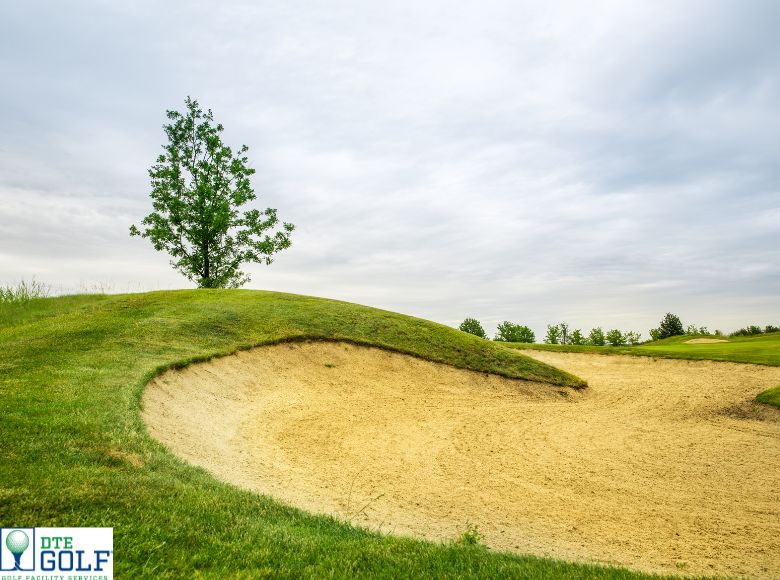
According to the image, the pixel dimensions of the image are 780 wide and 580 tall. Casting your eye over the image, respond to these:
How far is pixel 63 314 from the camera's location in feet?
69.2

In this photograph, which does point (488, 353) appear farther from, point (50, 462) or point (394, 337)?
point (50, 462)

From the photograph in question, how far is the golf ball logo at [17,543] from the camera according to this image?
4.38 m

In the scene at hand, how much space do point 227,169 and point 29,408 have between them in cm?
3198

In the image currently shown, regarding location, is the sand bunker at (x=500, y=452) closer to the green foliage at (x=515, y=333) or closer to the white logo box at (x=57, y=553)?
the white logo box at (x=57, y=553)

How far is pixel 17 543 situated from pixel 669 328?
208 ft

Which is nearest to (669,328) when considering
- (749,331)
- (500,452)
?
(749,331)

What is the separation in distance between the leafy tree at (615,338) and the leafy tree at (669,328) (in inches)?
392

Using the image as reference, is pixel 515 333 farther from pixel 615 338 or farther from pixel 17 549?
pixel 17 549

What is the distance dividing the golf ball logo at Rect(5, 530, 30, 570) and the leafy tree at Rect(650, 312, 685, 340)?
61.9 meters

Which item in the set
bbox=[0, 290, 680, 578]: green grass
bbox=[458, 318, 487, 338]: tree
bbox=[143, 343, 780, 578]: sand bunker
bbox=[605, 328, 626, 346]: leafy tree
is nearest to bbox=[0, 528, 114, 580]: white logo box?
bbox=[0, 290, 680, 578]: green grass

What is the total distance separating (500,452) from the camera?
1124 cm

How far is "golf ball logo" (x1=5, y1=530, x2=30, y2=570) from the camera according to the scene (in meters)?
4.38

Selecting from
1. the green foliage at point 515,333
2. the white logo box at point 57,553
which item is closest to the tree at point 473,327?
the green foliage at point 515,333

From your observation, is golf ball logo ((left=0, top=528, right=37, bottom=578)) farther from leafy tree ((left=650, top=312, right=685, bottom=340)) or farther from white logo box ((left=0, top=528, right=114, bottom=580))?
leafy tree ((left=650, top=312, right=685, bottom=340))
